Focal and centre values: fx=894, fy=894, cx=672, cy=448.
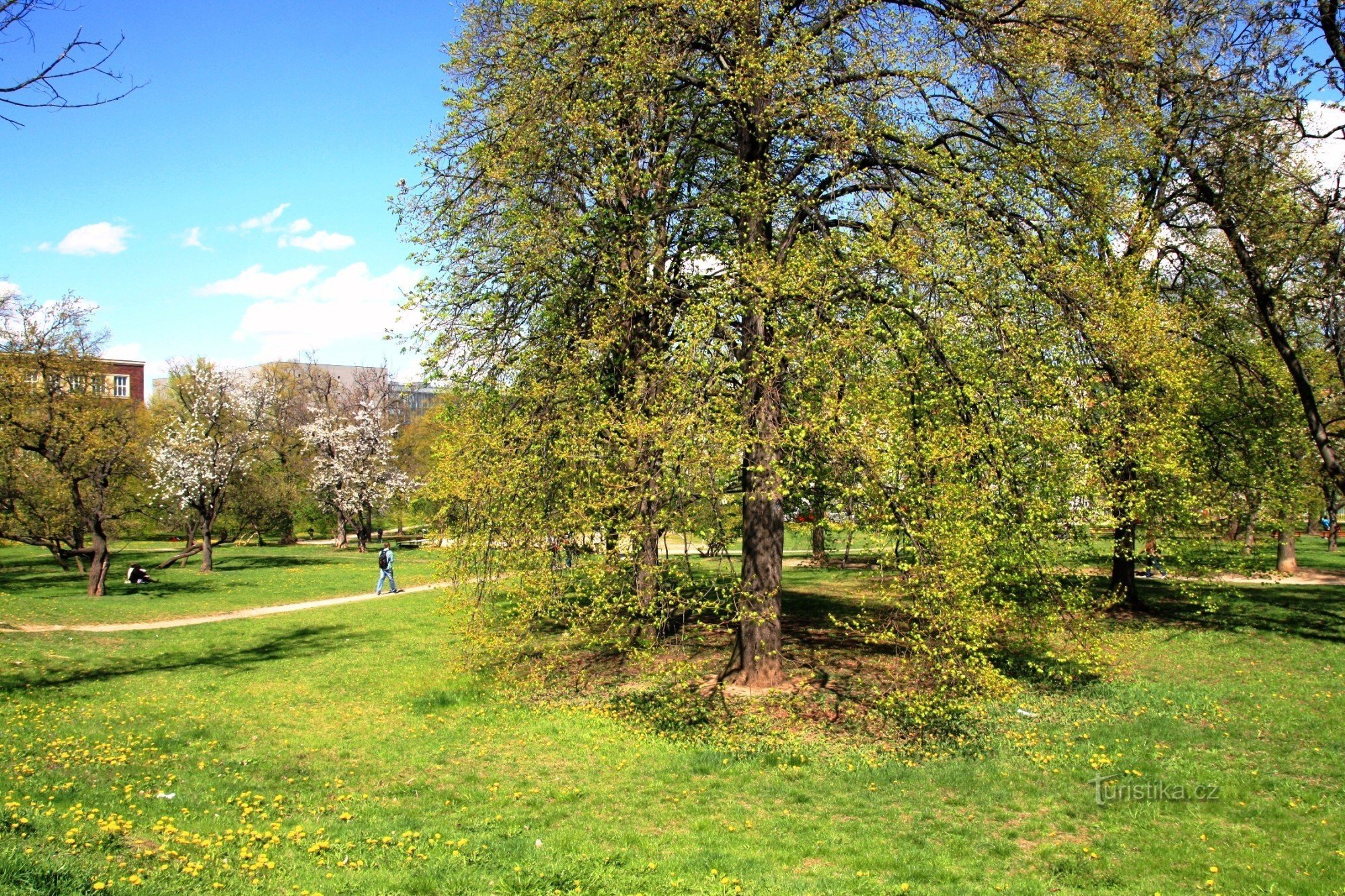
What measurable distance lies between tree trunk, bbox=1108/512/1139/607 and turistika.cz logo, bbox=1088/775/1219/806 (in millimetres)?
6321

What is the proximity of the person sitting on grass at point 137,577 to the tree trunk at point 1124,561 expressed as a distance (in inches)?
1069

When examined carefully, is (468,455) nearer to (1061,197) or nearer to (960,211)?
(960,211)

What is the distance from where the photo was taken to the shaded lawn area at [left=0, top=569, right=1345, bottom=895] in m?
6.73

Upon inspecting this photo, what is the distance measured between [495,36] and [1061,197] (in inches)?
395

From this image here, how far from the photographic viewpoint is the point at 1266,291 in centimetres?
1480

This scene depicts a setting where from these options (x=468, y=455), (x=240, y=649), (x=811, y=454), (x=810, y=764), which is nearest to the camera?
(x=810, y=764)

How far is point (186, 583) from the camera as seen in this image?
95.7 feet

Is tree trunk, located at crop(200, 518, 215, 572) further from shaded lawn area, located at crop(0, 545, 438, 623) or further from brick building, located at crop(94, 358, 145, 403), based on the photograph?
brick building, located at crop(94, 358, 145, 403)

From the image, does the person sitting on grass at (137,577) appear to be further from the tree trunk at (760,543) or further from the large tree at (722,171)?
the tree trunk at (760,543)

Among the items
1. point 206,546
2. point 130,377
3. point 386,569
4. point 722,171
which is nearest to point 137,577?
point 206,546

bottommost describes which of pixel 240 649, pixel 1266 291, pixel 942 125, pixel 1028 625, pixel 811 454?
pixel 240 649

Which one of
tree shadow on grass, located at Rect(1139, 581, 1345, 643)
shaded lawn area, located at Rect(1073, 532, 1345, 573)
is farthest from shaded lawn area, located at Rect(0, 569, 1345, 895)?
tree shadow on grass, located at Rect(1139, 581, 1345, 643)

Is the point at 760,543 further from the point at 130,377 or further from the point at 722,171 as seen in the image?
the point at 130,377

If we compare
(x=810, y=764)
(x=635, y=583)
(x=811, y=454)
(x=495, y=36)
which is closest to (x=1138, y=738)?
(x=810, y=764)
